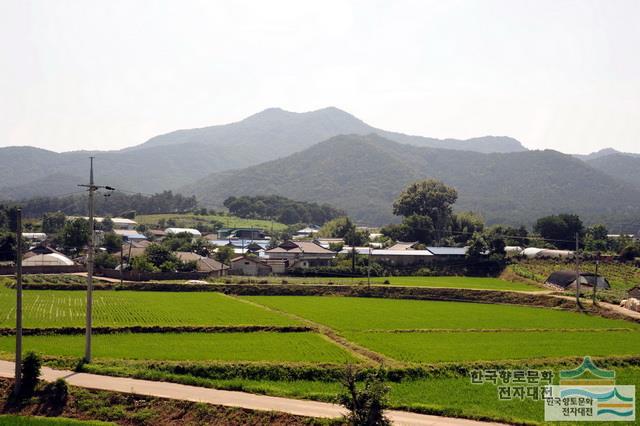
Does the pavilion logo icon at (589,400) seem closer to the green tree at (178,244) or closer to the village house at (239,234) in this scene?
the green tree at (178,244)

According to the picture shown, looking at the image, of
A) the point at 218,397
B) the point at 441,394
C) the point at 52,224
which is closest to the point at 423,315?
the point at 441,394

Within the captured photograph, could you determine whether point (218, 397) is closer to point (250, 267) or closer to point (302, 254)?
point (250, 267)

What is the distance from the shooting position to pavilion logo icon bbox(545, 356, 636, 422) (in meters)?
19.7

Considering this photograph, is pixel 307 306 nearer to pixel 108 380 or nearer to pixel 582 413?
pixel 108 380

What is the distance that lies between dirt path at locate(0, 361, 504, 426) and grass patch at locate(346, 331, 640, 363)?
6.93 metres

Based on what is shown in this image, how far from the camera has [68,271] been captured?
64562 mm

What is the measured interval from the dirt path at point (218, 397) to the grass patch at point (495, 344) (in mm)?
6926

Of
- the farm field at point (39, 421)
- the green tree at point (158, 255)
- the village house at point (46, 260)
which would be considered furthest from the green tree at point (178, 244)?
the farm field at point (39, 421)

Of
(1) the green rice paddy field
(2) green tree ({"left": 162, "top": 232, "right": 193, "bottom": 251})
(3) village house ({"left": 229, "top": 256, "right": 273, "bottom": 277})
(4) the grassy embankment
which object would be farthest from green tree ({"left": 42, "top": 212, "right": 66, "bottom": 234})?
(4) the grassy embankment

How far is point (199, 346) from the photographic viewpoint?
28750 mm

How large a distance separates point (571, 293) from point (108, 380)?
37.5 meters

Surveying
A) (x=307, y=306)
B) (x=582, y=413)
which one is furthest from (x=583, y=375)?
(x=307, y=306)

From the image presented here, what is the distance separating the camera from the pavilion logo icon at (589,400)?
19672 mm

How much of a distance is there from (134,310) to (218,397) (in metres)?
19.6
